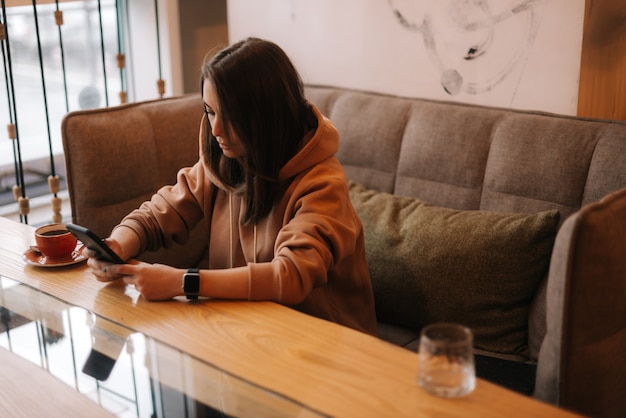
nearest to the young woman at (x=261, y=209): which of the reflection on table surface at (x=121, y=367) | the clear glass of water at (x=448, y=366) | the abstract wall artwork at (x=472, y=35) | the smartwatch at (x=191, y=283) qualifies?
the smartwatch at (x=191, y=283)

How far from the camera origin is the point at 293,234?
1.53 metres

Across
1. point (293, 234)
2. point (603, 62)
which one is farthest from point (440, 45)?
point (293, 234)

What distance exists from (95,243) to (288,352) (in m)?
0.48

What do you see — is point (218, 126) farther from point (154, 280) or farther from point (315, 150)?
point (154, 280)

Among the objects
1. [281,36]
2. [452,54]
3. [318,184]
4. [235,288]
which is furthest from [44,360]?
[281,36]

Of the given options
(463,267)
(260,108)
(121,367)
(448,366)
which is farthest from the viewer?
(463,267)

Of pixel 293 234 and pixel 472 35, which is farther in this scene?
pixel 472 35

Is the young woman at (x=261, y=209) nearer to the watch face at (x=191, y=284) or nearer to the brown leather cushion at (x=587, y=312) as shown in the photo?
the watch face at (x=191, y=284)

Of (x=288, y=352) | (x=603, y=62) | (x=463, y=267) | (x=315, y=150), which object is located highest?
Result: (x=603, y=62)

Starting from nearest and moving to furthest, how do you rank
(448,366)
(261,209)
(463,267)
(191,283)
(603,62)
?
(448,366), (191,283), (261,209), (463,267), (603,62)

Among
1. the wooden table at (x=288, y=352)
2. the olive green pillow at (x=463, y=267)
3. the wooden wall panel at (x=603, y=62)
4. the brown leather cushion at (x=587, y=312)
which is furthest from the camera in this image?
the wooden wall panel at (x=603, y=62)

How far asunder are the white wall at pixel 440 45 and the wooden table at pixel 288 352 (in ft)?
3.79

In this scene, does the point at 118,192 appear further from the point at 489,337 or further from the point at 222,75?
the point at 489,337

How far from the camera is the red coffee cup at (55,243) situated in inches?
62.9
